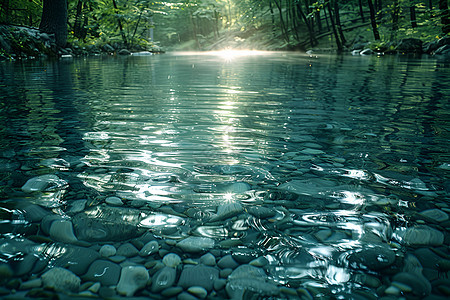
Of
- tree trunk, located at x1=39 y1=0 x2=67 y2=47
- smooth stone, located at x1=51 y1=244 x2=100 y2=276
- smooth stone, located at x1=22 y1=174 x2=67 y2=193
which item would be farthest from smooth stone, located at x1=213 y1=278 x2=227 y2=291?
tree trunk, located at x1=39 y1=0 x2=67 y2=47

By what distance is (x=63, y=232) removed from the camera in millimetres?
1231

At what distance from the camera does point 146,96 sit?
4.78 meters

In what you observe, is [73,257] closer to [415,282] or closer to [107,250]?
[107,250]

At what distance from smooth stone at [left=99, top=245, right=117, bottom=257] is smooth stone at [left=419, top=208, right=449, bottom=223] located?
135 centimetres

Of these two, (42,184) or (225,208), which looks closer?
(225,208)

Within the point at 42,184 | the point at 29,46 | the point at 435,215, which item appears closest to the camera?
the point at 435,215

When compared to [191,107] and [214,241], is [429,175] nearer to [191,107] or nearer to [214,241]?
[214,241]

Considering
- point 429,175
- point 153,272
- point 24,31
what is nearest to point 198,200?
point 153,272

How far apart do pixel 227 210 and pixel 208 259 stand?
1.13 ft

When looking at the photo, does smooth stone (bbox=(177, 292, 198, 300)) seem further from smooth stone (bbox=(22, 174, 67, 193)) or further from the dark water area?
smooth stone (bbox=(22, 174, 67, 193))

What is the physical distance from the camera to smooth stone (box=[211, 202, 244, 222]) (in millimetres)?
1366

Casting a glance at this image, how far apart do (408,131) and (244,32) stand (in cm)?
4554

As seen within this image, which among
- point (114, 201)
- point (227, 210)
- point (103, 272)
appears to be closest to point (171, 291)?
point (103, 272)

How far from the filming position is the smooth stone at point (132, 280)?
944 mm
